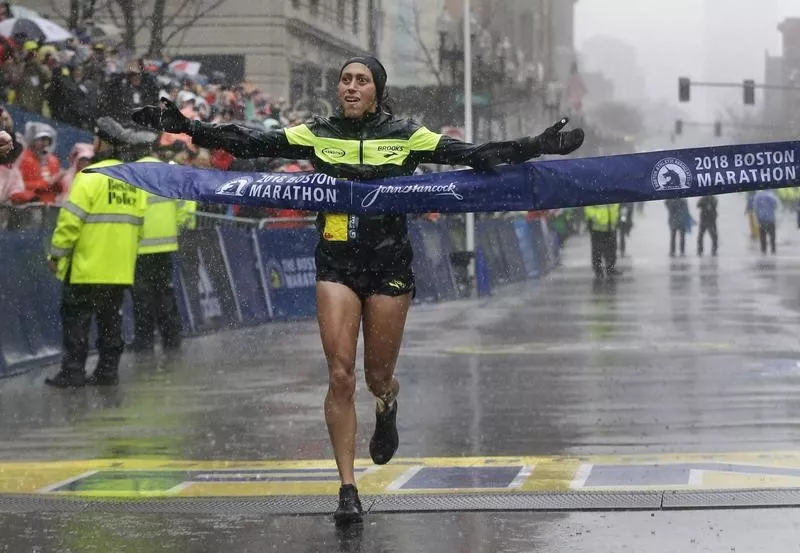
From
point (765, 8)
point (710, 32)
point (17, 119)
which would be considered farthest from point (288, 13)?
point (765, 8)

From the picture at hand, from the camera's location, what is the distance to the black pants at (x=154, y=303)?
16.2 meters

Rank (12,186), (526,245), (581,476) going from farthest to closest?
(526,245)
(12,186)
(581,476)

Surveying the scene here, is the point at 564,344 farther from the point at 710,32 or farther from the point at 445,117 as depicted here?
the point at 710,32

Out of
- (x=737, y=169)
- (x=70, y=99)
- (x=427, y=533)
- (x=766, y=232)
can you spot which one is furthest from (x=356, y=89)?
(x=766, y=232)

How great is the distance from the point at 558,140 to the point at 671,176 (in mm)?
810

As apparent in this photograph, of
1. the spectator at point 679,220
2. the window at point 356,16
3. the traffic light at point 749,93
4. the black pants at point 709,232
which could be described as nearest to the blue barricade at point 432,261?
the black pants at point 709,232

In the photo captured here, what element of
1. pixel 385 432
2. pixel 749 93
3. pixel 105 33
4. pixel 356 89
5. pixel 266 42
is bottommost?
pixel 385 432

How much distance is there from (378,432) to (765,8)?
7079 inches

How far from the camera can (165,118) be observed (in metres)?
7.34

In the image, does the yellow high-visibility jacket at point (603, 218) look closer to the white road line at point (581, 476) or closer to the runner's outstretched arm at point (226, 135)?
the white road line at point (581, 476)

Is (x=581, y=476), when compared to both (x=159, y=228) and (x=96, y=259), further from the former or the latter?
(x=159, y=228)

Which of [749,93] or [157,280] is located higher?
[749,93]

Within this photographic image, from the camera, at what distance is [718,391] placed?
1242 cm

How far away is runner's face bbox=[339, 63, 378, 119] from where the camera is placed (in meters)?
7.30
